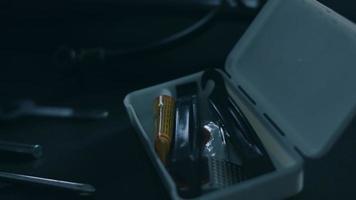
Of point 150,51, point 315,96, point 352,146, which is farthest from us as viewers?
point 150,51

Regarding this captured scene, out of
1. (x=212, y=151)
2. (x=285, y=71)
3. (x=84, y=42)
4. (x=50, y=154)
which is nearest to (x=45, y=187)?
(x=50, y=154)

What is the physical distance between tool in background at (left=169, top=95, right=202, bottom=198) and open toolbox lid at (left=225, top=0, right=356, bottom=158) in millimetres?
74

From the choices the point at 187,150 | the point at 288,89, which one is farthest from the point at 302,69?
the point at 187,150

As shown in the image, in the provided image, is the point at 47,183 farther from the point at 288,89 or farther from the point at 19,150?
the point at 288,89

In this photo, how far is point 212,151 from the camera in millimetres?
506

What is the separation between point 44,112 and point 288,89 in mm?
345

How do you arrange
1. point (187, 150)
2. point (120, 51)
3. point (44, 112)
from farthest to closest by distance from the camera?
1. point (120, 51)
2. point (44, 112)
3. point (187, 150)

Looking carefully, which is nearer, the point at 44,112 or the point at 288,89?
the point at 288,89

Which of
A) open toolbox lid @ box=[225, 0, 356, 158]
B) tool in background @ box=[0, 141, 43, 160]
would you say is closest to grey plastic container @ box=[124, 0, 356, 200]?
open toolbox lid @ box=[225, 0, 356, 158]

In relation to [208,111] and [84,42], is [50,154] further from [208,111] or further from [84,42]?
[84,42]

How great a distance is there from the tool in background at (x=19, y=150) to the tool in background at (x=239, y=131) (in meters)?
0.23

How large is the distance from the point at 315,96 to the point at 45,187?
1.02ft

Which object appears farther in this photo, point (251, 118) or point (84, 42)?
point (84, 42)

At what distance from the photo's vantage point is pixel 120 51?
77 cm
